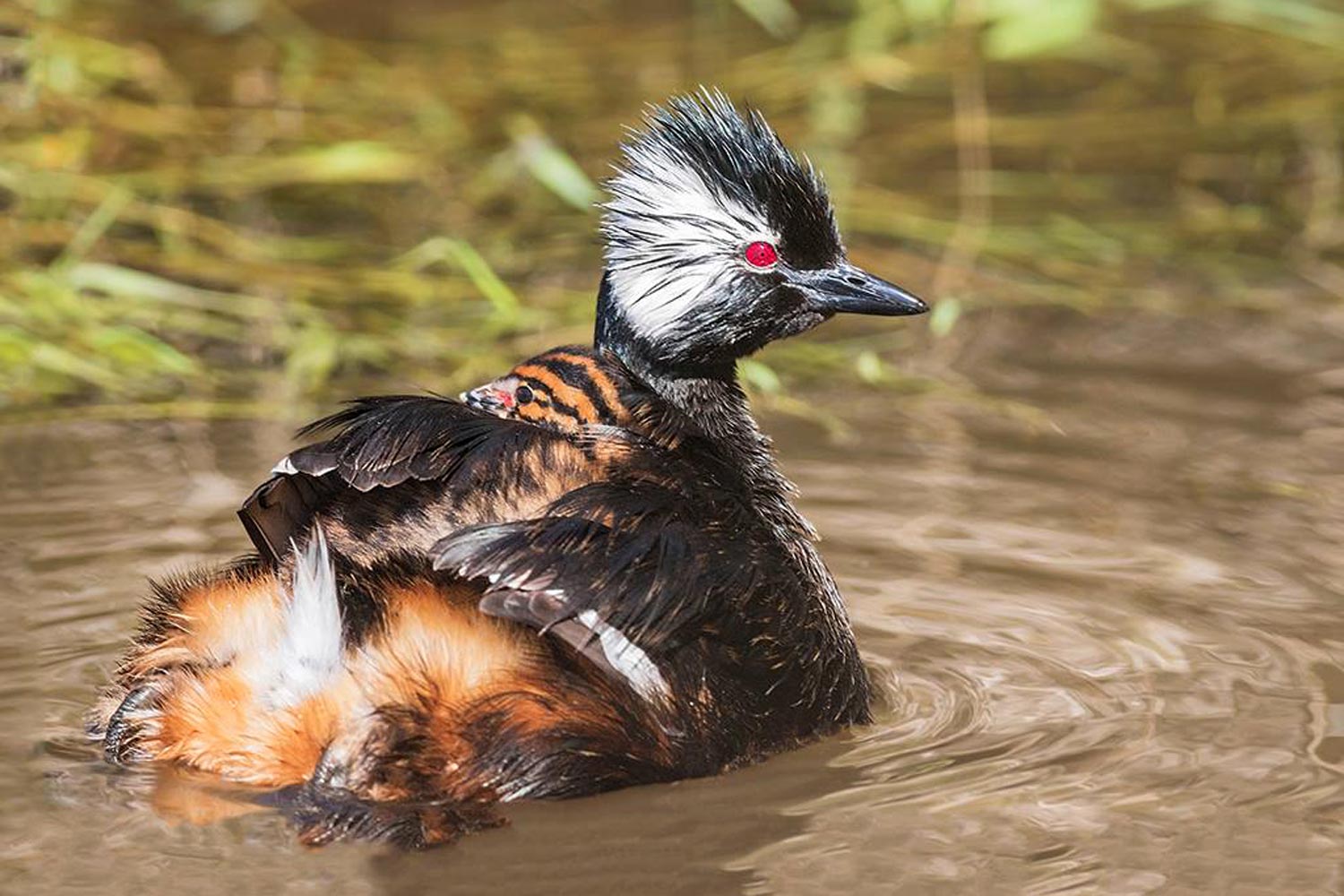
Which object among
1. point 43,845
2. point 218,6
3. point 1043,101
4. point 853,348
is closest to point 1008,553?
point 853,348

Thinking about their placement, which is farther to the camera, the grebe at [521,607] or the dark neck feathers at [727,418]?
the dark neck feathers at [727,418]

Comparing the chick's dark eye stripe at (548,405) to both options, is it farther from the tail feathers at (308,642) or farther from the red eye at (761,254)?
the tail feathers at (308,642)

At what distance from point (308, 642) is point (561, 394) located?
803 mm

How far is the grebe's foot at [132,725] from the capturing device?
13.6 ft

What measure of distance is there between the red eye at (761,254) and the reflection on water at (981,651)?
85cm

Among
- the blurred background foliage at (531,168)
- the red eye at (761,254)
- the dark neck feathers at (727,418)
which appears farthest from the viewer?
the blurred background foliage at (531,168)

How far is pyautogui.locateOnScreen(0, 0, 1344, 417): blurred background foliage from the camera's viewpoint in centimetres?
690

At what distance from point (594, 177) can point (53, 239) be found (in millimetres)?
1925

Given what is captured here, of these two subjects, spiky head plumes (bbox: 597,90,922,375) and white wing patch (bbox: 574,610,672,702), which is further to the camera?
spiky head plumes (bbox: 597,90,922,375)

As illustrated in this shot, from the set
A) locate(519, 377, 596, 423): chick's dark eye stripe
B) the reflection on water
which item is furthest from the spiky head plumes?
the reflection on water

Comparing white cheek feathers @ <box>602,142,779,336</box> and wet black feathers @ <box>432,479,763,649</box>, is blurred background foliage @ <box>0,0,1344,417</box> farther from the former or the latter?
wet black feathers @ <box>432,479,763,649</box>

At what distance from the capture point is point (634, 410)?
4477mm

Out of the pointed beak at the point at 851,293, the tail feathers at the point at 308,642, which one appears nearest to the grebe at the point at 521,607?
the tail feathers at the point at 308,642

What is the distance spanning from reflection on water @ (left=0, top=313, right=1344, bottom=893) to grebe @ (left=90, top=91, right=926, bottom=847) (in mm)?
99
